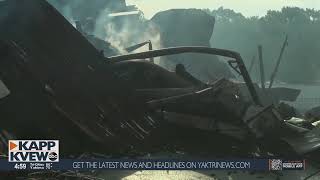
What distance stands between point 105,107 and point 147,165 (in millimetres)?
1226

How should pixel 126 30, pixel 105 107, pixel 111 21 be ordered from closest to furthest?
pixel 105 107
pixel 126 30
pixel 111 21

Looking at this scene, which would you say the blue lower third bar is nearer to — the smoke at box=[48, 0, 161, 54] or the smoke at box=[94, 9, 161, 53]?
the smoke at box=[48, 0, 161, 54]

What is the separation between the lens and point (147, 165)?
4996 mm

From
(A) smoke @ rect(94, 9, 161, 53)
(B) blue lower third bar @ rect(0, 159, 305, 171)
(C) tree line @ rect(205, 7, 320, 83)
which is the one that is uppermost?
(C) tree line @ rect(205, 7, 320, 83)

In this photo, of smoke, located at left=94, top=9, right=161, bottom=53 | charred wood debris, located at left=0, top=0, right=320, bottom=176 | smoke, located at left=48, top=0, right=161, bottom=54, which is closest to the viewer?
charred wood debris, located at left=0, top=0, right=320, bottom=176

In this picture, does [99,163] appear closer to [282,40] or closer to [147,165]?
[147,165]

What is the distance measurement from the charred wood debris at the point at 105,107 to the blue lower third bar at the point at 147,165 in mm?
406

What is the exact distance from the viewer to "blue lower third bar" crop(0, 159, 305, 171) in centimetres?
467

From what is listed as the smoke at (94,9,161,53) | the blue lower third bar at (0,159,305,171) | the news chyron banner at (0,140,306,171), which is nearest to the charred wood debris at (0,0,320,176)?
the news chyron banner at (0,140,306,171)

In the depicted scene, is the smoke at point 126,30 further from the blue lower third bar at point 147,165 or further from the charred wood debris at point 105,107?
the blue lower third bar at point 147,165

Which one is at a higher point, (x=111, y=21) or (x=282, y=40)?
(x=282, y=40)

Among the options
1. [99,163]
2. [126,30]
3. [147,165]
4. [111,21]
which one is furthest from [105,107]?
[111,21]

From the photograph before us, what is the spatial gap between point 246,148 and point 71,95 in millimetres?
2615

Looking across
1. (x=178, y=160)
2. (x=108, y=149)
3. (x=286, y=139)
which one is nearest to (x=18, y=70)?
(x=108, y=149)
